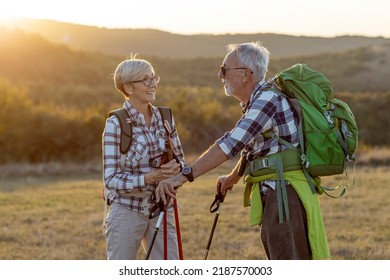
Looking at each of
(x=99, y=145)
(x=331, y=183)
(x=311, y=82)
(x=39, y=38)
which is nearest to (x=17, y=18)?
(x=39, y=38)

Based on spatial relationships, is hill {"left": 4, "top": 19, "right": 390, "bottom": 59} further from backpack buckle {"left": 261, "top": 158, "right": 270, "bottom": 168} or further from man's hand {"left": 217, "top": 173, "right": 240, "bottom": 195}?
backpack buckle {"left": 261, "top": 158, "right": 270, "bottom": 168}

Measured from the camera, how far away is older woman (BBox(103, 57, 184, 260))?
477cm

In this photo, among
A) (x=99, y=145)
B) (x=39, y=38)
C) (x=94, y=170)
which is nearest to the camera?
(x=94, y=170)

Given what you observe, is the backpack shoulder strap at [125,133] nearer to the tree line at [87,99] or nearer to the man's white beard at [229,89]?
the man's white beard at [229,89]

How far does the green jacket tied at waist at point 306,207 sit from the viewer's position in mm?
4516

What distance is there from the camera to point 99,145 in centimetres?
3072

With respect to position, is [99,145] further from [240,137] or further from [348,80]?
[348,80]

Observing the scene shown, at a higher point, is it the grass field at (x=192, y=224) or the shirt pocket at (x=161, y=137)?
the shirt pocket at (x=161, y=137)

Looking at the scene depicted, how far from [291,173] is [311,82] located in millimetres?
579

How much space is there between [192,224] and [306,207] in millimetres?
8640

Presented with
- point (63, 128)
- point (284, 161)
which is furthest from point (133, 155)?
point (63, 128)

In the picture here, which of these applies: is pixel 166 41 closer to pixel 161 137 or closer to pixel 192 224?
pixel 192 224

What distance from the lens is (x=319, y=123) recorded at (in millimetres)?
4480

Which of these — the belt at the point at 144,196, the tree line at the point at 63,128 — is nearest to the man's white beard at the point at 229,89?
the belt at the point at 144,196
